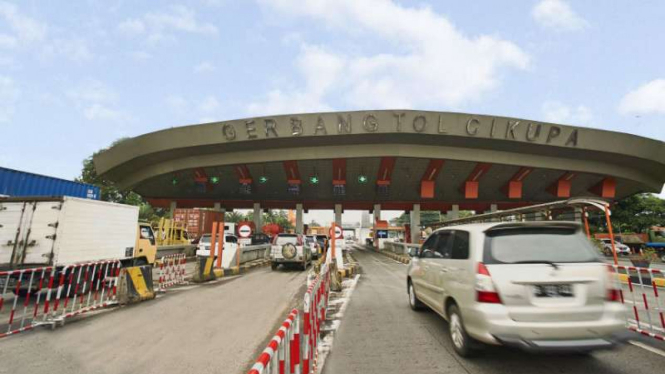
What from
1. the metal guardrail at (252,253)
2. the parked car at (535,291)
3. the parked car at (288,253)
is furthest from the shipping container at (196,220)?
the parked car at (535,291)

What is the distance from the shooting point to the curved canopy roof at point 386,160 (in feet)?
86.5

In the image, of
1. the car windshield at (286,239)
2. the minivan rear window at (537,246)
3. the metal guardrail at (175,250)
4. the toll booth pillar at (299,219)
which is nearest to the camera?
the minivan rear window at (537,246)

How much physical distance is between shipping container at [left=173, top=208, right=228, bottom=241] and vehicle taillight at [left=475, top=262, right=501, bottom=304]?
1216 inches

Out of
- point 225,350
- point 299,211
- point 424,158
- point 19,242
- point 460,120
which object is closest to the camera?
point 225,350

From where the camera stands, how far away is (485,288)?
377cm

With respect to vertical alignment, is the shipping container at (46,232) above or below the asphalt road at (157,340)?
above

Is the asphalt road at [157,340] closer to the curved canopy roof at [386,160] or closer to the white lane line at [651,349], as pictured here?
the white lane line at [651,349]

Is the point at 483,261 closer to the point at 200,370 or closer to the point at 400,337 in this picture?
the point at 400,337

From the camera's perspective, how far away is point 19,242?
26.5ft

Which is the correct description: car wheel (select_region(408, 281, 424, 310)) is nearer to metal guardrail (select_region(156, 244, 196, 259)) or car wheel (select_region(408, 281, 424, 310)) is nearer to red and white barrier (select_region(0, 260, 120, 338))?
red and white barrier (select_region(0, 260, 120, 338))

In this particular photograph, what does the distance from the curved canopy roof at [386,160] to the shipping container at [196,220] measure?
2.97 meters

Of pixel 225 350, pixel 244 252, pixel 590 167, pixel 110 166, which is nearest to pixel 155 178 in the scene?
pixel 110 166

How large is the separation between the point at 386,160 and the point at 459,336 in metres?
25.7

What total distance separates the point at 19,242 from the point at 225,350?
7172mm
